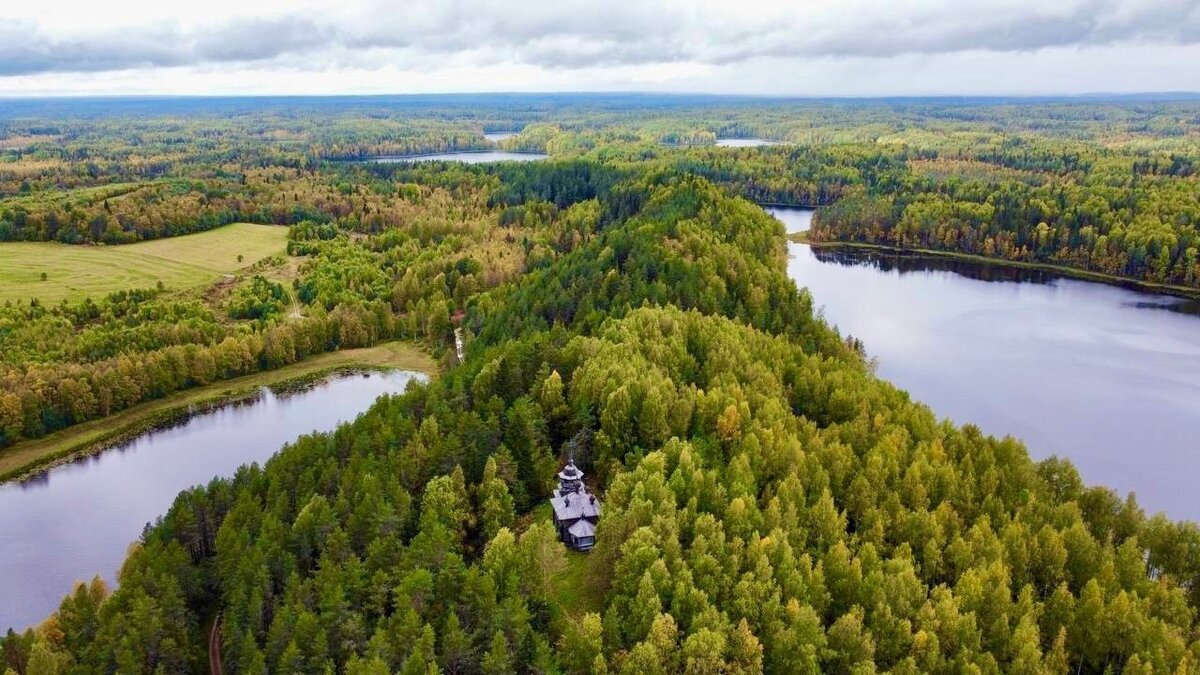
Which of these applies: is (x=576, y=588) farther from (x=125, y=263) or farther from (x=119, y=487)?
(x=125, y=263)

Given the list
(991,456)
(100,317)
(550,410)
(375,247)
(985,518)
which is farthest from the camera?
(375,247)

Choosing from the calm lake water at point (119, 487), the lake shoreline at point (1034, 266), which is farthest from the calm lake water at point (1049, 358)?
the calm lake water at point (119, 487)

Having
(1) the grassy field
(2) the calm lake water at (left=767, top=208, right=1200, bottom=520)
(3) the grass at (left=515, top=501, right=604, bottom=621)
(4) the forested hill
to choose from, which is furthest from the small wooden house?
(1) the grassy field

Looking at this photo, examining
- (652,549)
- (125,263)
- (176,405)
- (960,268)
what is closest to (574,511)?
(652,549)

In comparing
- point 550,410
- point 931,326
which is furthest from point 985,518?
point 931,326

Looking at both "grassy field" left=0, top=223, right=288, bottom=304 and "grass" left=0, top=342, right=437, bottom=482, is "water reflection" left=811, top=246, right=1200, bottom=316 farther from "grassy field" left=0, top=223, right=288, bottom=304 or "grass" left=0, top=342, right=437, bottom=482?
"grassy field" left=0, top=223, right=288, bottom=304

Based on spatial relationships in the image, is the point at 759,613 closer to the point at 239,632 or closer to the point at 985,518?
the point at 985,518
